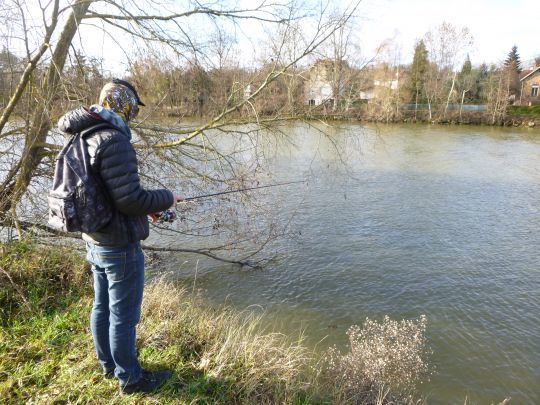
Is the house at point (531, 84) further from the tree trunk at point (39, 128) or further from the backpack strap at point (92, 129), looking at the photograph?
the backpack strap at point (92, 129)

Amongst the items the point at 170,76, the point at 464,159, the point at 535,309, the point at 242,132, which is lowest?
the point at 535,309

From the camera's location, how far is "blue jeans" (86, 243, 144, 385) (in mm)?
2137

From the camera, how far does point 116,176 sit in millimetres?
1956

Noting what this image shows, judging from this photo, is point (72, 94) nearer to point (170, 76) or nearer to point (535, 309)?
point (170, 76)

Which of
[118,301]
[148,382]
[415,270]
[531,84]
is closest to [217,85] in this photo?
[118,301]

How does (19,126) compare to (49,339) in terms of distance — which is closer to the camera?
(49,339)

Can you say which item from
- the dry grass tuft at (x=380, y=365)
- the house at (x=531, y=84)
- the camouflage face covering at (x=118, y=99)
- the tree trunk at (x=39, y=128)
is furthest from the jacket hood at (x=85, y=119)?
the house at (x=531, y=84)

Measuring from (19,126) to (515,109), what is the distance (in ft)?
136

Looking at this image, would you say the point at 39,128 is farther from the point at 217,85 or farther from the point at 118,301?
the point at 118,301

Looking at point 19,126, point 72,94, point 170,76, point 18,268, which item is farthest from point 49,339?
point 170,76

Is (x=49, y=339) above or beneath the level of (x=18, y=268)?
beneath

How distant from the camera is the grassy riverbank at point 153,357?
2.50 meters

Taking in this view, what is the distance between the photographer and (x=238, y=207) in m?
8.02

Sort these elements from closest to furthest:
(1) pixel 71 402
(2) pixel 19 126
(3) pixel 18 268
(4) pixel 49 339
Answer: (1) pixel 71 402, (4) pixel 49 339, (3) pixel 18 268, (2) pixel 19 126
